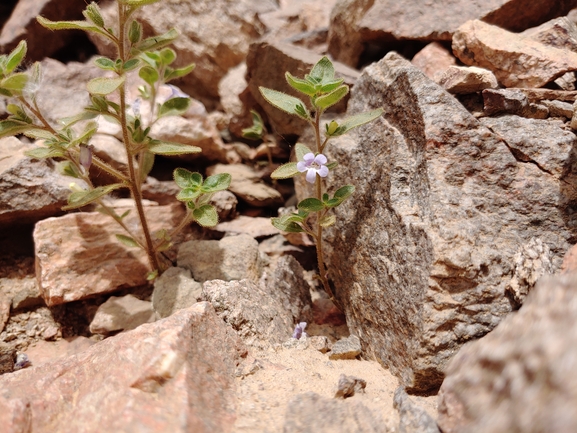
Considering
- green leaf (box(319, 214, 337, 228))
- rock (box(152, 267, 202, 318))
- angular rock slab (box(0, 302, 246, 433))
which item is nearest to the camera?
angular rock slab (box(0, 302, 246, 433))

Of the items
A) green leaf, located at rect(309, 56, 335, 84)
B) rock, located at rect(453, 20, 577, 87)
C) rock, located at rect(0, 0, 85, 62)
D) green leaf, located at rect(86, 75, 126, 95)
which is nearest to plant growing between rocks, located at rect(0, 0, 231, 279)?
green leaf, located at rect(86, 75, 126, 95)

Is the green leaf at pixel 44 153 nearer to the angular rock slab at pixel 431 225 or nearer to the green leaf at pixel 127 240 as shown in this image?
the green leaf at pixel 127 240

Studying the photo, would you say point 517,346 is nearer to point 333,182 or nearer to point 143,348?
point 143,348

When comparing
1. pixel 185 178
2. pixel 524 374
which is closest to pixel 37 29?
pixel 185 178

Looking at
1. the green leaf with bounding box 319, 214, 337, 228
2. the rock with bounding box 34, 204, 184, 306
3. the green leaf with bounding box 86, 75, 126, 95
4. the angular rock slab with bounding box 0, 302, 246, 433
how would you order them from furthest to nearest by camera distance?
the rock with bounding box 34, 204, 184, 306
the green leaf with bounding box 319, 214, 337, 228
the green leaf with bounding box 86, 75, 126, 95
the angular rock slab with bounding box 0, 302, 246, 433

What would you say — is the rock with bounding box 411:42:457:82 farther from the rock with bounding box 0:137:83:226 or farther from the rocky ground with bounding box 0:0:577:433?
the rock with bounding box 0:137:83:226

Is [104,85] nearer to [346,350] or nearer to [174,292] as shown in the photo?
[174,292]
